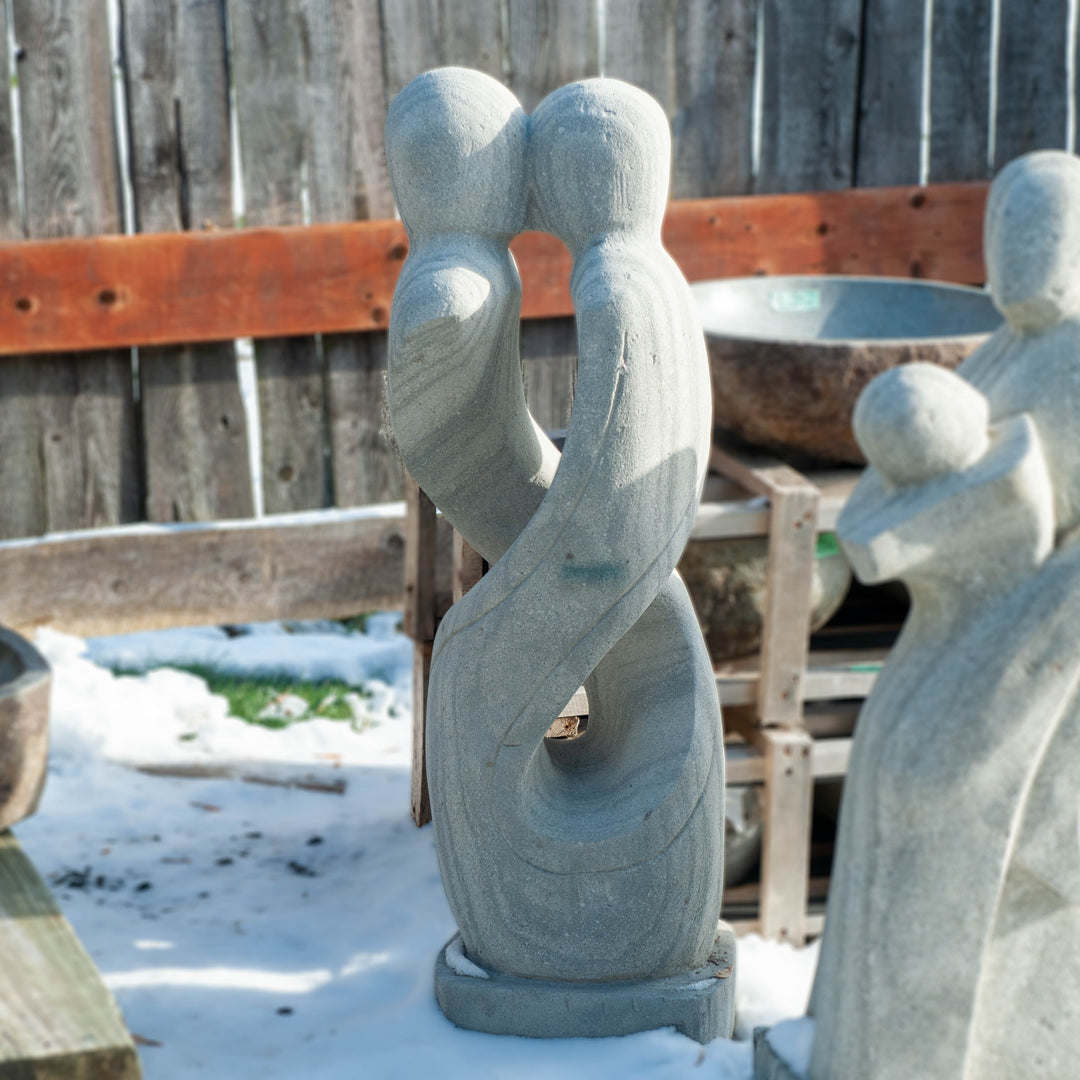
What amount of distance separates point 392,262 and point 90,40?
3.15ft

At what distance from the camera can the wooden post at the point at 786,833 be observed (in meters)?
3.01

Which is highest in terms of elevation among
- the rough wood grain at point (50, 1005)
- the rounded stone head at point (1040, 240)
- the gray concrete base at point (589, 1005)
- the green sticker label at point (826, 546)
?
the rounded stone head at point (1040, 240)

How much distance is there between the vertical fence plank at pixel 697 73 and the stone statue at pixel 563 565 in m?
2.43

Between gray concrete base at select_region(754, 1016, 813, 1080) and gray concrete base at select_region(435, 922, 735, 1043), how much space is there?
28cm

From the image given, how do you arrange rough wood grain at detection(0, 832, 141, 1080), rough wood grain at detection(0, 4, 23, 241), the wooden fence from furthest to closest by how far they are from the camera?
1. the wooden fence
2. rough wood grain at detection(0, 4, 23, 241)
3. rough wood grain at detection(0, 832, 141, 1080)

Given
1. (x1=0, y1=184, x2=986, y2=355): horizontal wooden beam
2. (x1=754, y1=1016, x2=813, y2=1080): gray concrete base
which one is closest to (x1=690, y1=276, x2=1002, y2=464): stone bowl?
(x1=0, y1=184, x2=986, y2=355): horizontal wooden beam

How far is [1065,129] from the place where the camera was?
4.32 metres

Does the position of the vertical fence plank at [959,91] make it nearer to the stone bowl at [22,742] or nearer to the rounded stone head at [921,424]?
the stone bowl at [22,742]

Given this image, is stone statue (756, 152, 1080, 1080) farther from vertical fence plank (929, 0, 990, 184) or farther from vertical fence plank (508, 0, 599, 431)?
vertical fence plank (929, 0, 990, 184)

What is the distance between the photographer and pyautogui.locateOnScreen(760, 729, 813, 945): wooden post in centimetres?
301

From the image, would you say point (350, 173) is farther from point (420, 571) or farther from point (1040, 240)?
point (1040, 240)

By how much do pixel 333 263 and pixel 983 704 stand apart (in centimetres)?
299

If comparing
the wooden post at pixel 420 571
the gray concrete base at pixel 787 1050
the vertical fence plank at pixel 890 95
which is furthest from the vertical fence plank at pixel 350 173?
the gray concrete base at pixel 787 1050

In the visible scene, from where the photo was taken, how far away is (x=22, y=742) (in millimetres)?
2105
